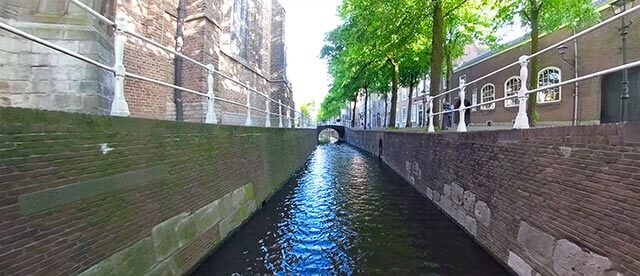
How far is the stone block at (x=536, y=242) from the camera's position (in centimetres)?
371

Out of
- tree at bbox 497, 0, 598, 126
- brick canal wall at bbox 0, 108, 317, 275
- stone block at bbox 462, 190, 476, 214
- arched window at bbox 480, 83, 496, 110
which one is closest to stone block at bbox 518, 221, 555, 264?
stone block at bbox 462, 190, 476, 214

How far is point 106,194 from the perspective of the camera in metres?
2.99

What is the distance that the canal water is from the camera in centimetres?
469

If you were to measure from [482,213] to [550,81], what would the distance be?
1834 cm

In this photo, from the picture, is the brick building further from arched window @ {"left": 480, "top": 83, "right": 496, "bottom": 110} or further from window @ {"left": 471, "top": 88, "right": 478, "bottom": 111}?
window @ {"left": 471, "top": 88, "right": 478, "bottom": 111}

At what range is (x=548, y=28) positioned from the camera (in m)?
11.9

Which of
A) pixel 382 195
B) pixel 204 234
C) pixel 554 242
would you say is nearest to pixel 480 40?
pixel 382 195

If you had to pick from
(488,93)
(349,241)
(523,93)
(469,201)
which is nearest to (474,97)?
(488,93)

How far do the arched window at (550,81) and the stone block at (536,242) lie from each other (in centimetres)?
1806

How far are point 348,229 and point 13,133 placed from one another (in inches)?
207

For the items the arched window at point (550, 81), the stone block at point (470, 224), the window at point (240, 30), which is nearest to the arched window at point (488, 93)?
the arched window at point (550, 81)

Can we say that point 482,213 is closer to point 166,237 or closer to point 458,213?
point 458,213

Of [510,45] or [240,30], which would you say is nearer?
[240,30]

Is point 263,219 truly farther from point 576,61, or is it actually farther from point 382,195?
point 576,61
